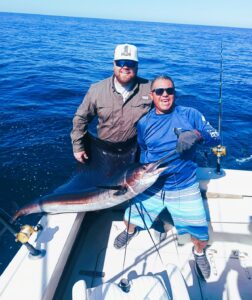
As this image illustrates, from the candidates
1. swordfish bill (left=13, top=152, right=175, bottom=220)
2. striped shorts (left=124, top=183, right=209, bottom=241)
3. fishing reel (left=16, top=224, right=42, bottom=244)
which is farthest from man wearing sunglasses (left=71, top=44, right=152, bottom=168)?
fishing reel (left=16, top=224, right=42, bottom=244)

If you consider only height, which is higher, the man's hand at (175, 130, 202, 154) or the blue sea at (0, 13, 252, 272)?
the man's hand at (175, 130, 202, 154)

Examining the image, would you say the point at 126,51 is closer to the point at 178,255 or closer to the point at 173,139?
the point at 173,139

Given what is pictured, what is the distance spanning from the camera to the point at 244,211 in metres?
2.89

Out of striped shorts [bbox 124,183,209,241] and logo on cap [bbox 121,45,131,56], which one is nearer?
striped shorts [bbox 124,183,209,241]

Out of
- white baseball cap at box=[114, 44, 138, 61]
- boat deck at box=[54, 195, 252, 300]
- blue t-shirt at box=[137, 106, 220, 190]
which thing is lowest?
boat deck at box=[54, 195, 252, 300]

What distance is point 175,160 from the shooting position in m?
2.34

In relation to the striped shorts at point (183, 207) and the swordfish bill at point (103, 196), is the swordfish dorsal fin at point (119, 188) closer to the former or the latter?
the swordfish bill at point (103, 196)

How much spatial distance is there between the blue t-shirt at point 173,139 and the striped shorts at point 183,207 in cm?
8

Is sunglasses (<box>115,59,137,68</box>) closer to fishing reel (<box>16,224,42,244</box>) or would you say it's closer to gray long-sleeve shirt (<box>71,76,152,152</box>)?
gray long-sleeve shirt (<box>71,76,152,152</box>)

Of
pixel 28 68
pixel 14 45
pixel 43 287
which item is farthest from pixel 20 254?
pixel 14 45

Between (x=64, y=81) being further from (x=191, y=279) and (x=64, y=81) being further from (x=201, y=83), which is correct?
(x=191, y=279)

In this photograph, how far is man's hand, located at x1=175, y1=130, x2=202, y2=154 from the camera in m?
2.04

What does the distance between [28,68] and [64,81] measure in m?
2.66

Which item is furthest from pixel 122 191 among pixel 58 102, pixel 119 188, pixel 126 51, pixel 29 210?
pixel 58 102
